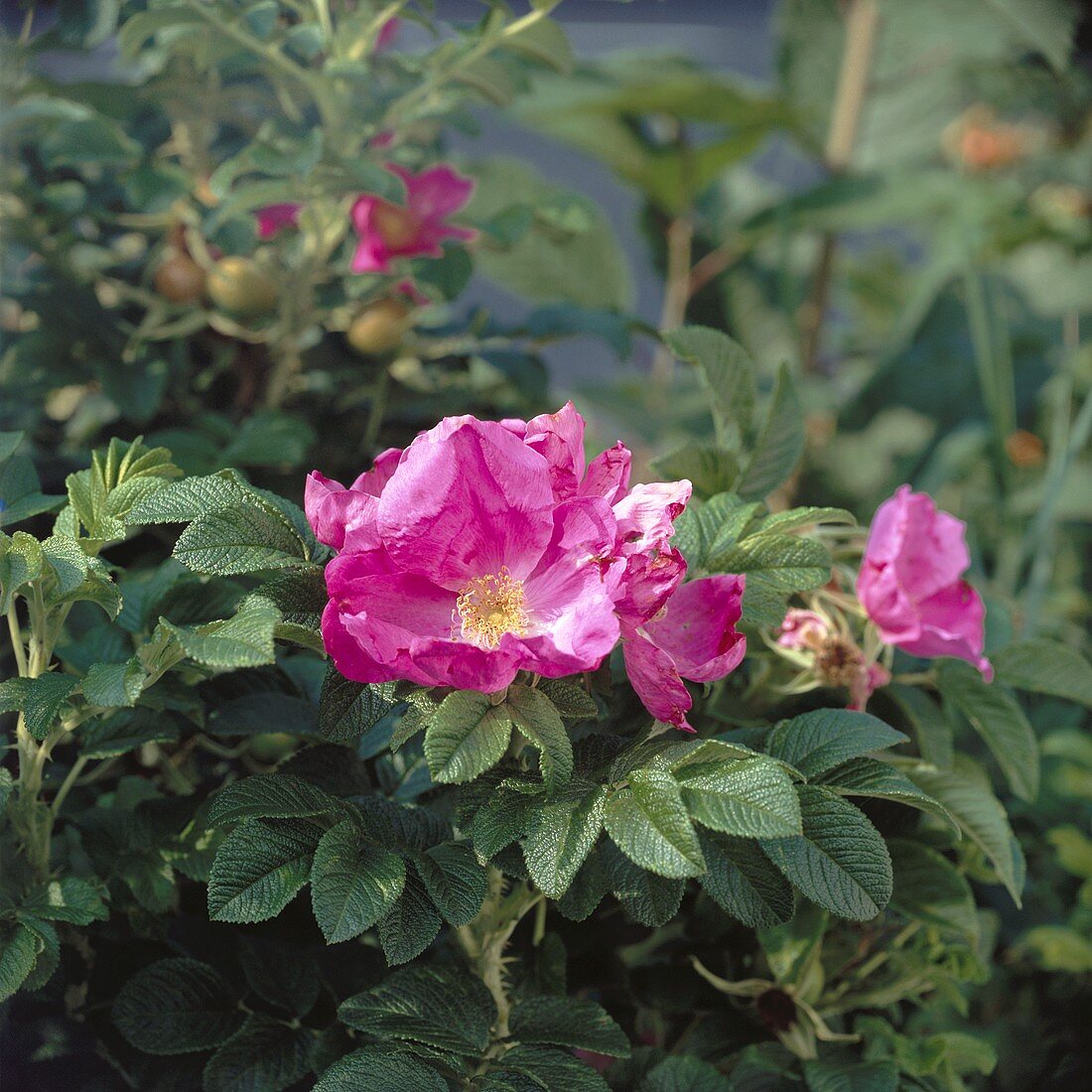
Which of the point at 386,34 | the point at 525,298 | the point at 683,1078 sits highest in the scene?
the point at 386,34

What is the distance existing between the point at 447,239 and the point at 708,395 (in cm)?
23

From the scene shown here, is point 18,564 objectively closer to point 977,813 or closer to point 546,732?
A: point 546,732

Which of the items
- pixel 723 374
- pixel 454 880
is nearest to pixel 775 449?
pixel 723 374

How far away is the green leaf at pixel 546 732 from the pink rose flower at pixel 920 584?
0.19m

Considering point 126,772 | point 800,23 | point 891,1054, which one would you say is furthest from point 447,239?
point 800,23

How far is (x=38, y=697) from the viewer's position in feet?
1.36

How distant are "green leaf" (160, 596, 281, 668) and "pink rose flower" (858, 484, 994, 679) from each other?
269 mm

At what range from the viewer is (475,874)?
0.42 metres

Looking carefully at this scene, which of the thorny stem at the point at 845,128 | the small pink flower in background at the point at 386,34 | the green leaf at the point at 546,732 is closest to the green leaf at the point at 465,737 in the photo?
the green leaf at the point at 546,732

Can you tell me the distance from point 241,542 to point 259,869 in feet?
0.36

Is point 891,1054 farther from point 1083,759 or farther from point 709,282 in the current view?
point 709,282

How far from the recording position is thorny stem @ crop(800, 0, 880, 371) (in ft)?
4.98

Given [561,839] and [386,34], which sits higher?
[386,34]

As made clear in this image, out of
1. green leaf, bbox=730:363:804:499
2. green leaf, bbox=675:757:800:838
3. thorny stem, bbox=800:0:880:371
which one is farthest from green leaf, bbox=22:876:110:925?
thorny stem, bbox=800:0:880:371
